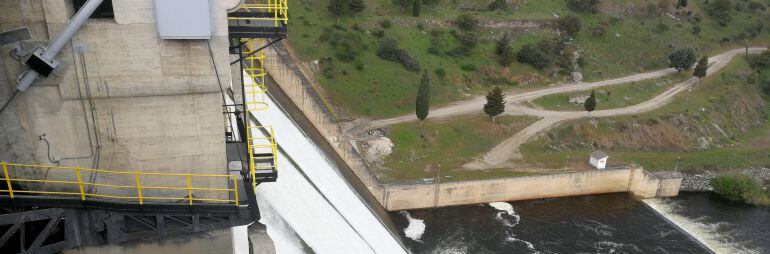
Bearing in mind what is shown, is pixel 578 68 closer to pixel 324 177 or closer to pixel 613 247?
pixel 613 247

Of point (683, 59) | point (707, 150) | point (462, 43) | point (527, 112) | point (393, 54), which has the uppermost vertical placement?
point (462, 43)

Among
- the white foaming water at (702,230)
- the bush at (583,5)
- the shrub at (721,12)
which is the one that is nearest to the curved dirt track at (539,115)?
the white foaming water at (702,230)

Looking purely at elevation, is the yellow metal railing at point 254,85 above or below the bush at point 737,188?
above

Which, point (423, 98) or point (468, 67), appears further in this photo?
point (468, 67)

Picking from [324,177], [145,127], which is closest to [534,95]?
[324,177]

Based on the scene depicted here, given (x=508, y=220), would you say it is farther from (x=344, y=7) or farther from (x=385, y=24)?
(x=344, y=7)

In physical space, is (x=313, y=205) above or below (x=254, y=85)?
below

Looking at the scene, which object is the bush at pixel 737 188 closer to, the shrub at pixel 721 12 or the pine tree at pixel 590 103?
the pine tree at pixel 590 103

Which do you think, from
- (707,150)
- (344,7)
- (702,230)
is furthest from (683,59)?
(344,7)
